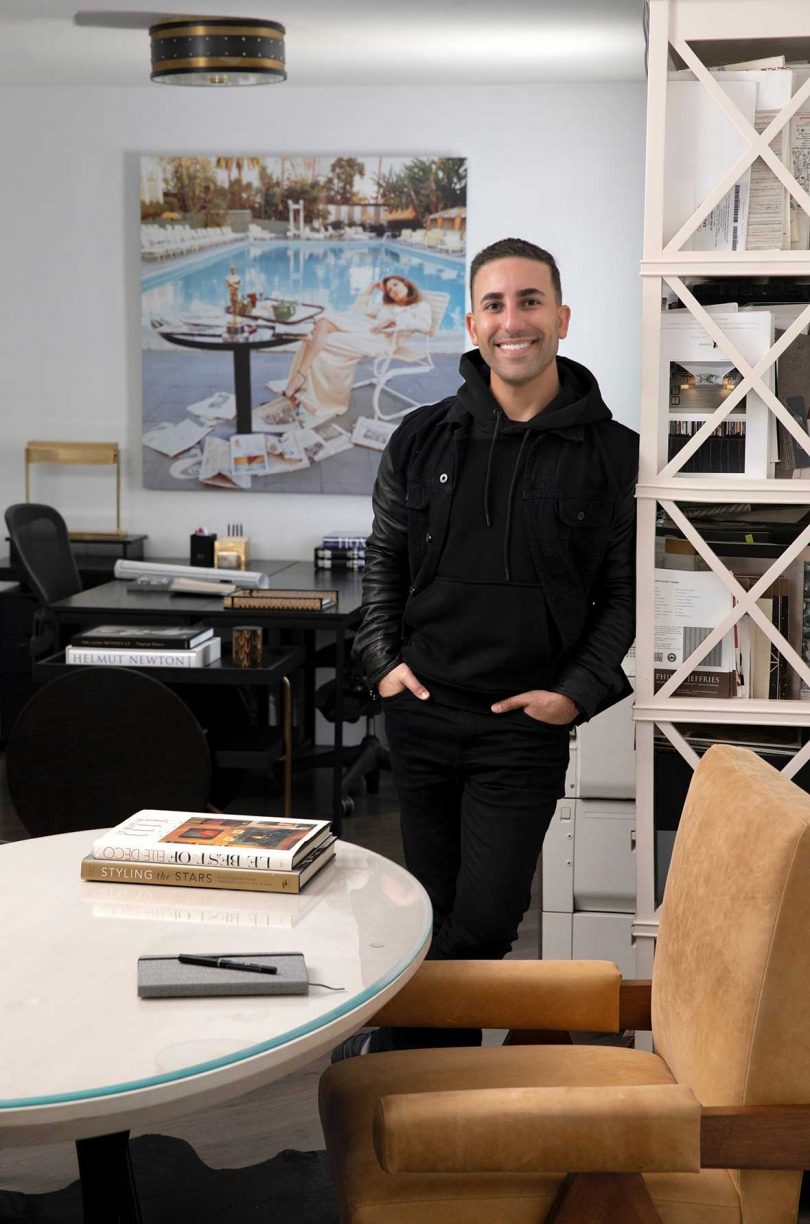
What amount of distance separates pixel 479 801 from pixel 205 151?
4.56m

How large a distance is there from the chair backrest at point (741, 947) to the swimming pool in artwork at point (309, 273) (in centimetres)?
456

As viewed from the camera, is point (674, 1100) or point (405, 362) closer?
point (674, 1100)

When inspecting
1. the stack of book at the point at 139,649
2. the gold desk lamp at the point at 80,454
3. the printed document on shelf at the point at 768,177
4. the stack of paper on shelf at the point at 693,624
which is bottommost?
the stack of book at the point at 139,649

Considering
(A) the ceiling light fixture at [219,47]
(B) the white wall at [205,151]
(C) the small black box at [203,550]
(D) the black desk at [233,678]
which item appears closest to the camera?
(D) the black desk at [233,678]

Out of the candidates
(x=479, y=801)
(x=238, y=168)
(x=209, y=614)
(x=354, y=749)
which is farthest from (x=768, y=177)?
(x=238, y=168)

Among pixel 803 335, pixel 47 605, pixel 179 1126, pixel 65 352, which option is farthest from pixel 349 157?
pixel 179 1126

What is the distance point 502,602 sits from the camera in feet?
8.30

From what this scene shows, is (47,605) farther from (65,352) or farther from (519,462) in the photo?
(519,462)

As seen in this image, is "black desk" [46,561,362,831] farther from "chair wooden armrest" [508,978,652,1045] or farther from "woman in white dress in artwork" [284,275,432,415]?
"chair wooden armrest" [508,978,652,1045]

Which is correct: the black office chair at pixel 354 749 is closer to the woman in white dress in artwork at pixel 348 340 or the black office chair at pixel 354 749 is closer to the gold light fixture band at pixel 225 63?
the woman in white dress in artwork at pixel 348 340

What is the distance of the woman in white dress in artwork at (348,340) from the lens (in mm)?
6246

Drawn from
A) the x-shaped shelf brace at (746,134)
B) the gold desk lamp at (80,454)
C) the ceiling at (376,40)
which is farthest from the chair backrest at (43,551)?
the x-shaped shelf brace at (746,134)

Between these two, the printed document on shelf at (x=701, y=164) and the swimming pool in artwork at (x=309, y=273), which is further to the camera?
the swimming pool in artwork at (x=309, y=273)

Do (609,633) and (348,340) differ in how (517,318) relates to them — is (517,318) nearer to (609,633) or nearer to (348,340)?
(609,633)
